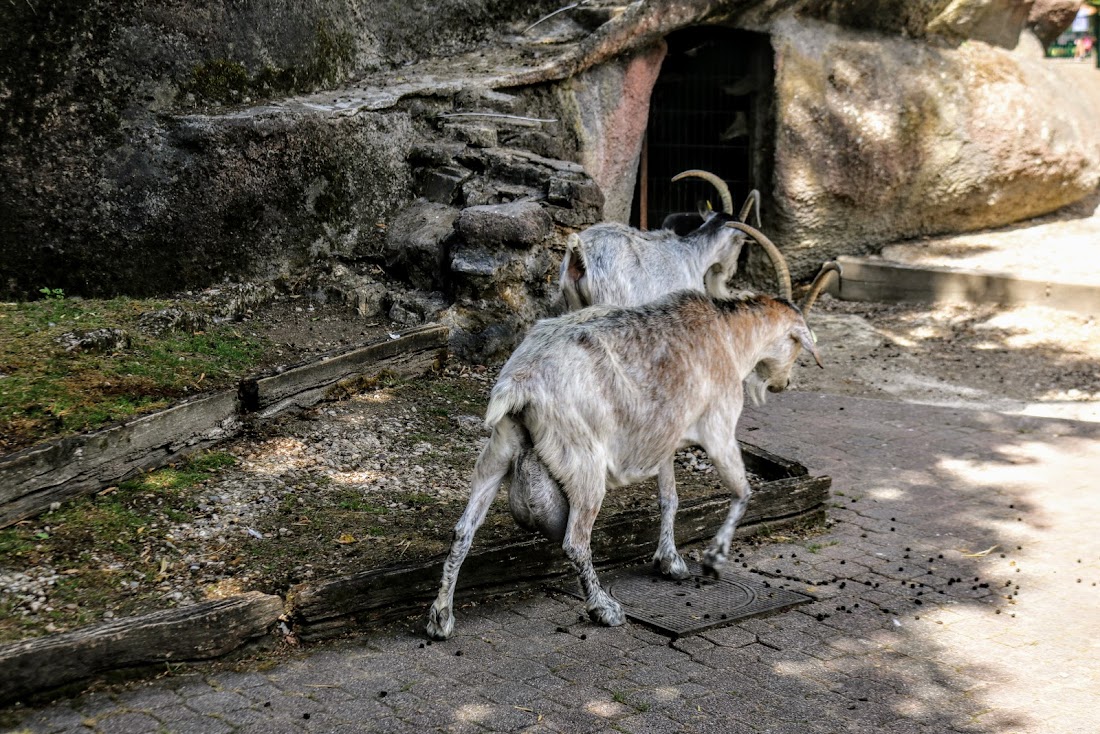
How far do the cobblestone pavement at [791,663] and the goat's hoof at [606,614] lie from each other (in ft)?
0.13

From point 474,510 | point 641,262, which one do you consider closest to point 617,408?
point 474,510

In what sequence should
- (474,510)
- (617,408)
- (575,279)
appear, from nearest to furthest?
(474,510) < (617,408) < (575,279)

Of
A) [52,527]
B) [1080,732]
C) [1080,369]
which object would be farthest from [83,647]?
[1080,369]

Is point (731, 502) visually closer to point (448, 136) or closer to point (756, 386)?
point (756, 386)

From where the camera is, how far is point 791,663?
470 centimetres

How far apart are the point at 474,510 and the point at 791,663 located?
1.44 metres

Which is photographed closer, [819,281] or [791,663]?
[791,663]

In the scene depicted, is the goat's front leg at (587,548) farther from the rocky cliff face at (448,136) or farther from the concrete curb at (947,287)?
the concrete curb at (947,287)

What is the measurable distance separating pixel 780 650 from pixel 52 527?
10.3ft

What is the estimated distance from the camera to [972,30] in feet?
41.5

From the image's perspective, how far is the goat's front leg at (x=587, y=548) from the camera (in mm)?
4848

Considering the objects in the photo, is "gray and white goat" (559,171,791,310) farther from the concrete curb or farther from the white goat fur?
the concrete curb

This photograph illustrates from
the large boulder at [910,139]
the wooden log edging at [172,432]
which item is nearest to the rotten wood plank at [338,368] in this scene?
the wooden log edging at [172,432]

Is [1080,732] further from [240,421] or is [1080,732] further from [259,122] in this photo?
[259,122]
